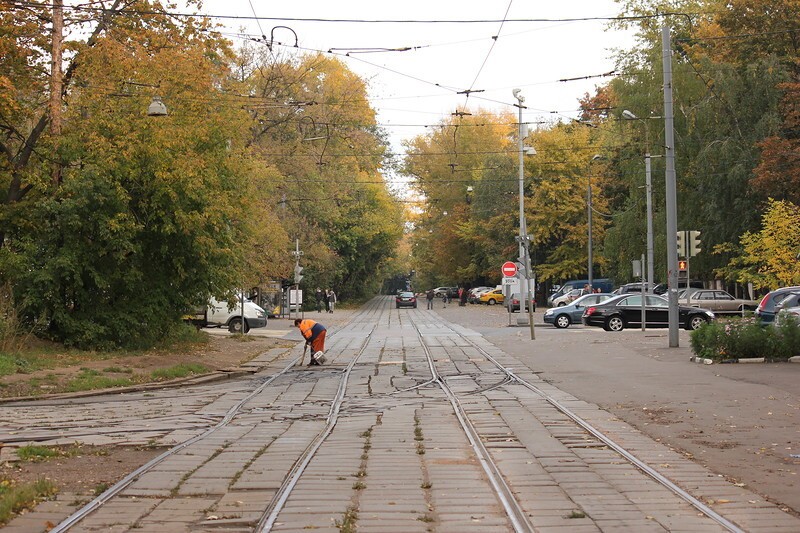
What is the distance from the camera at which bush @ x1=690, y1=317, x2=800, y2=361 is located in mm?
21172

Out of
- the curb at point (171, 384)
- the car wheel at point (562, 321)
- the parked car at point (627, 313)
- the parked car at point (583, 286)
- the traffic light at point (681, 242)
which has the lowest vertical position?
the curb at point (171, 384)

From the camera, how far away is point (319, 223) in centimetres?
6162

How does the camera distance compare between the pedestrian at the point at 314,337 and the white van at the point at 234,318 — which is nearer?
the pedestrian at the point at 314,337

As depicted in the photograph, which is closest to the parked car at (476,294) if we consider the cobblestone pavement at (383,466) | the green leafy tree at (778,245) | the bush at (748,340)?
the green leafy tree at (778,245)

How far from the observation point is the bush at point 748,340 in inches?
834

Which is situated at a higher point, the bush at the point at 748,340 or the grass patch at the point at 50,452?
the bush at the point at 748,340

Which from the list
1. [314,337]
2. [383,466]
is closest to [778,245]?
[314,337]

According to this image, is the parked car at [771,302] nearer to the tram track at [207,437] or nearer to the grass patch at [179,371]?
the tram track at [207,437]

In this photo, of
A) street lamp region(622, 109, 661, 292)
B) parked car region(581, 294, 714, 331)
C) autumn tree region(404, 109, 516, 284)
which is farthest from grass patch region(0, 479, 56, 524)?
autumn tree region(404, 109, 516, 284)

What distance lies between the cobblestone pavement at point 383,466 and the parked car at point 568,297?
43.7 metres

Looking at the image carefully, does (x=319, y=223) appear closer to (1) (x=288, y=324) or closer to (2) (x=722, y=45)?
(1) (x=288, y=324)

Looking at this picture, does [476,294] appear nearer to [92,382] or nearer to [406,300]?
[406,300]

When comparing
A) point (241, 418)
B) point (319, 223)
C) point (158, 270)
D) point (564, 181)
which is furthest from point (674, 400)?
point (564, 181)

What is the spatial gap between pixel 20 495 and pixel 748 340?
1739 cm
